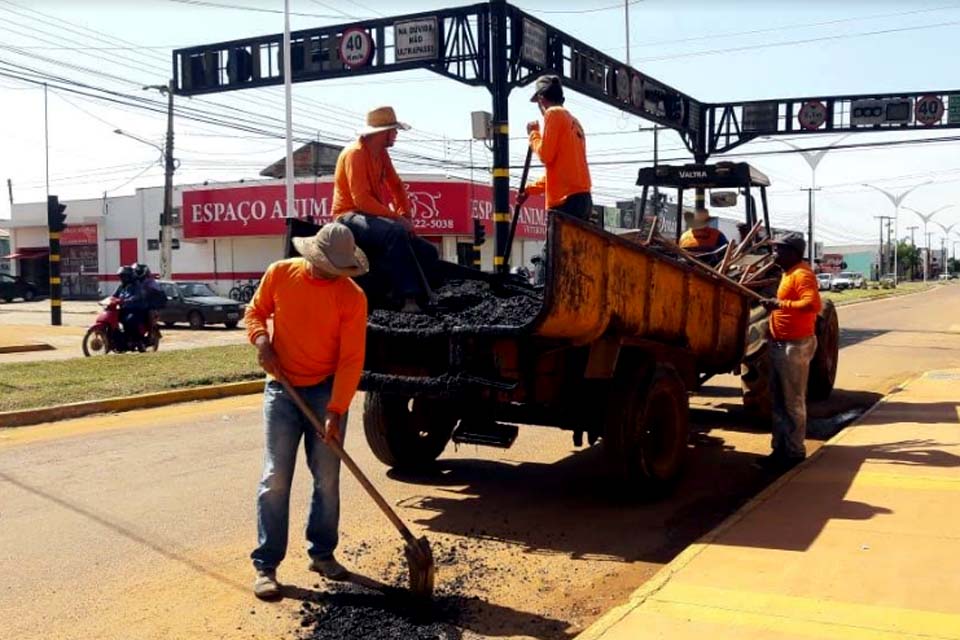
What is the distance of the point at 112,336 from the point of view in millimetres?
16203

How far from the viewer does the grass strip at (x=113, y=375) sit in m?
10.8

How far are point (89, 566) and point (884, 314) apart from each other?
3145cm

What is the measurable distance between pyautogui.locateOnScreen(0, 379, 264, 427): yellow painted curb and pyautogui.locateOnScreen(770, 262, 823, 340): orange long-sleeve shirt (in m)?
7.19

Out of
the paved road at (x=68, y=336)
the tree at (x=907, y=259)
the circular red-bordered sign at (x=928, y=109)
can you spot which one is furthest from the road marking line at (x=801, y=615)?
the tree at (x=907, y=259)

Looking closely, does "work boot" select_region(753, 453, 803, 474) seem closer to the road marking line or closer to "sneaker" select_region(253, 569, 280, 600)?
the road marking line

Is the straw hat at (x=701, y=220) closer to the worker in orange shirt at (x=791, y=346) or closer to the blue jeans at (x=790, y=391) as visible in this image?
the worker in orange shirt at (x=791, y=346)

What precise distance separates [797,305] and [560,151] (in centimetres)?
217

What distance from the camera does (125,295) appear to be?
16.3 m

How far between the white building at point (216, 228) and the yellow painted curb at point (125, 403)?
20.8 metres

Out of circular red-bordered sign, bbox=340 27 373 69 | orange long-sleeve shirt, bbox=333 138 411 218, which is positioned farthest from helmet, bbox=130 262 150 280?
orange long-sleeve shirt, bbox=333 138 411 218

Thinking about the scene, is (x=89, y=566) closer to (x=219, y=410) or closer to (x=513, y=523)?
(x=513, y=523)

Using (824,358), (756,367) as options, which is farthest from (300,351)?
(824,358)

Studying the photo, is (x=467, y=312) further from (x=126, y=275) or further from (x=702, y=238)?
(x=126, y=275)

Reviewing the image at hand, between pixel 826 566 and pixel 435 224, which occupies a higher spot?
pixel 435 224
